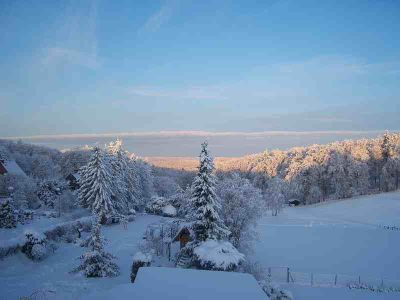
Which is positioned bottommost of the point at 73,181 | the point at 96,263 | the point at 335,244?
the point at 335,244

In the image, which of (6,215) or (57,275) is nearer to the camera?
(57,275)

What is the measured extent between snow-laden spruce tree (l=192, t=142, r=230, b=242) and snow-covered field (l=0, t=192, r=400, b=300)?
6.42 m

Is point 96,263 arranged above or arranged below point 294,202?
above

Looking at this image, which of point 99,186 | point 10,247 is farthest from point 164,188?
point 10,247

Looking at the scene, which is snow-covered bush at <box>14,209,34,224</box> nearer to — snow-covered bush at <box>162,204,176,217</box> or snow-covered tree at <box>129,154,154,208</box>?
snow-covered tree at <box>129,154,154,208</box>

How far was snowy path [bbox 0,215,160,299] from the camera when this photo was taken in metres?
20.7

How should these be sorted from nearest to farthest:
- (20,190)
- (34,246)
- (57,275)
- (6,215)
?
(57,275), (34,246), (6,215), (20,190)

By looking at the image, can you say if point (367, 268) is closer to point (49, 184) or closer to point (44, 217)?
point (44, 217)

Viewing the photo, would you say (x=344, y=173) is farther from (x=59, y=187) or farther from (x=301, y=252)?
(x=59, y=187)

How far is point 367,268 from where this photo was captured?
35719 millimetres

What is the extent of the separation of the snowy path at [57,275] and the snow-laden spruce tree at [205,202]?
6.42 m

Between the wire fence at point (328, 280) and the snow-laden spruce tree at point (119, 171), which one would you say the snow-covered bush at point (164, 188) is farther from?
the wire fence at point (328, 280)

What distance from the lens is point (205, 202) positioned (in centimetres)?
2705

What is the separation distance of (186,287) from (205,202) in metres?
10.8
